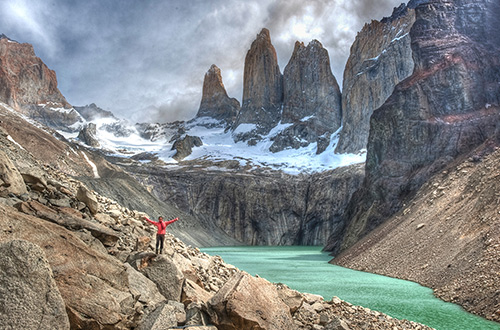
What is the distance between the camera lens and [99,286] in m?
8.26

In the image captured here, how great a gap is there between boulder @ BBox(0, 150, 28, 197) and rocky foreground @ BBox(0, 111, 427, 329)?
23 millimetres

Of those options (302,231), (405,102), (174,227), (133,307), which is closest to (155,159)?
(302,231)

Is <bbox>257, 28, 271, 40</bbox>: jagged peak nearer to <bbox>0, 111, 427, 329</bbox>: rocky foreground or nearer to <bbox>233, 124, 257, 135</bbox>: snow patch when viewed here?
<bbox>233, 124, 257, 135</bbox>: snow patch

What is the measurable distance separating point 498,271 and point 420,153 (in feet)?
99.7

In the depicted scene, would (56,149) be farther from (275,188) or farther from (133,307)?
(133,307)

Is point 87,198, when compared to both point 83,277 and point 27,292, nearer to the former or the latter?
point 83,277

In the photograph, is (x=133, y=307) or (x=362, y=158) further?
(x=362, y=158)

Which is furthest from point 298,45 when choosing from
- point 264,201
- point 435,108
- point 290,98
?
point 435,108

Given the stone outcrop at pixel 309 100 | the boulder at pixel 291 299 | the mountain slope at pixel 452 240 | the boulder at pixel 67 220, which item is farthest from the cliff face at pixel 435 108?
the stone outcrop at pixel 309 100

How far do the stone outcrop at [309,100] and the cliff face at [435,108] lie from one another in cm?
10186

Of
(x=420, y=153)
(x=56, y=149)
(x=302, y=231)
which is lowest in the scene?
(x=302, y=231)

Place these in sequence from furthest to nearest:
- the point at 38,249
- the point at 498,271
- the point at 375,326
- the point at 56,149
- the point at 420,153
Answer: the point at 56,149
the point at 420,153
the point at 498,271
the point at 375,326
the point at 38,249

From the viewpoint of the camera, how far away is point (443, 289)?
19297 millimetres

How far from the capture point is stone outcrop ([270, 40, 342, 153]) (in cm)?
16125
